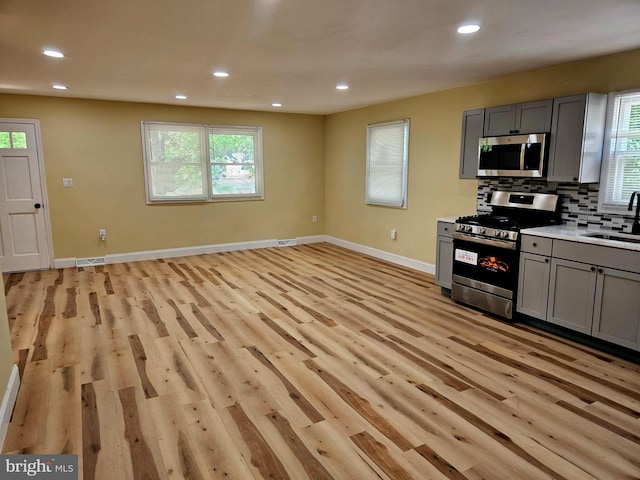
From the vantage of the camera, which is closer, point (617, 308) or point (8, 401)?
point (8, 401)

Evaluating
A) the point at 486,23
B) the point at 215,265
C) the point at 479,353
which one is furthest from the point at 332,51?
the point at 215,265

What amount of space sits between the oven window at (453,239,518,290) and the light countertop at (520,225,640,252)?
292 millimetres

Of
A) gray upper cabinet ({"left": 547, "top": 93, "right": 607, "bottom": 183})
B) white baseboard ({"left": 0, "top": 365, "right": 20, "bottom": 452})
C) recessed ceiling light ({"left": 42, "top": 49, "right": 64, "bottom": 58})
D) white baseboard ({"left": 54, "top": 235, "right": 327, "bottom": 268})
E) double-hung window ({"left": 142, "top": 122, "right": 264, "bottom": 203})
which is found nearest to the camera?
white baseboard ({"left": 0, "top": 365, "right": 20, "bottom": 452})

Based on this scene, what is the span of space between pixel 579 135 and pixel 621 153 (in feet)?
1.31

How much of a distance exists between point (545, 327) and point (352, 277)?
2.51 meters

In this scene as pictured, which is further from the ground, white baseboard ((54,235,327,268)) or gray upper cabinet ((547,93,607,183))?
gray upper cabinet ((547,93,607,183))

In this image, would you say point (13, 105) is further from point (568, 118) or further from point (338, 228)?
point (568, 118)

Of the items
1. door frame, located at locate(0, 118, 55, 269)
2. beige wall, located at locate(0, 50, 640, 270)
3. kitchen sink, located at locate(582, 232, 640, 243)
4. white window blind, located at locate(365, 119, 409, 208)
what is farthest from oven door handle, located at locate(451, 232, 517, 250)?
door frame, located at locate(0, 118, 55, 269)

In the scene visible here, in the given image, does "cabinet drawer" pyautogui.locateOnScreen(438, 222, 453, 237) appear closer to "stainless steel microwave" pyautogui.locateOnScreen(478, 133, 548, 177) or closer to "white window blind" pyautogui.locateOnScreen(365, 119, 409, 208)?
"stainless steel microwave" pyautogui.locateOnScreen(478, 133, 548, 177)

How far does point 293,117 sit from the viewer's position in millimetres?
7777

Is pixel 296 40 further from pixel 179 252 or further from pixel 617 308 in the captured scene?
pixel 179 252

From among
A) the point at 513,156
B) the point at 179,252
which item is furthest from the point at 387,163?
the point at 179,252

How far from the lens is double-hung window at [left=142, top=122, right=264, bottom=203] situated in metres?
6.68

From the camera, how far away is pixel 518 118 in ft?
13.8
